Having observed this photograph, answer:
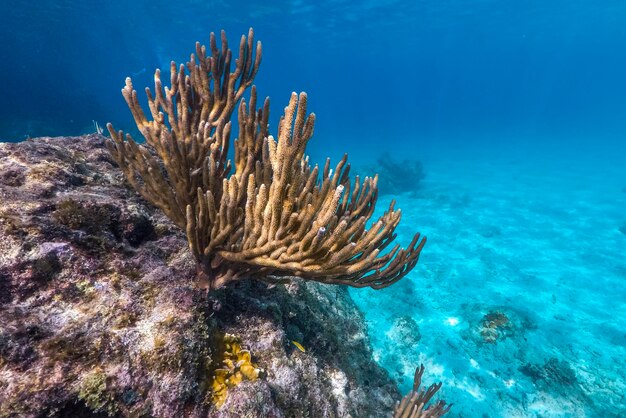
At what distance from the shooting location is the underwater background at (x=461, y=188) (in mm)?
6879

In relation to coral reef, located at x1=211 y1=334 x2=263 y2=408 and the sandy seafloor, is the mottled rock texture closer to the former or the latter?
coral reef, located at x1=211 y1=334 x2=263 y2=408

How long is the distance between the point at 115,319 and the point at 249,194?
1143mm

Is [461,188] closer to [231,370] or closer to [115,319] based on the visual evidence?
[231,370]

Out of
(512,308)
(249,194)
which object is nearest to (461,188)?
(512,308)

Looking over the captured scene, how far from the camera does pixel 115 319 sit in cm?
203

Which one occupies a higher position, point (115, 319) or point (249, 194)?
point (249, 194)

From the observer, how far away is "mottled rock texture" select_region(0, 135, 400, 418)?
1.74m

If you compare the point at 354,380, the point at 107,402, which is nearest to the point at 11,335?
the point at 107,402

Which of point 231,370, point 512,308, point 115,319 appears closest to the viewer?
point 115,319

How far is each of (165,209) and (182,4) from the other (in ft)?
128

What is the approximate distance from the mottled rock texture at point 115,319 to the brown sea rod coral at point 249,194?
0.40 metres

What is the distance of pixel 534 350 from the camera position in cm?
Answer: 735

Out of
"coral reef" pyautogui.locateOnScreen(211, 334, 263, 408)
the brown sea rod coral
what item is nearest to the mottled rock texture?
"coral reef" pyautogui.locateOnScreen(211, 334, 263, 408)

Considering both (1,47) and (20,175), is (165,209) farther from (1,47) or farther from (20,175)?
(1,47)
